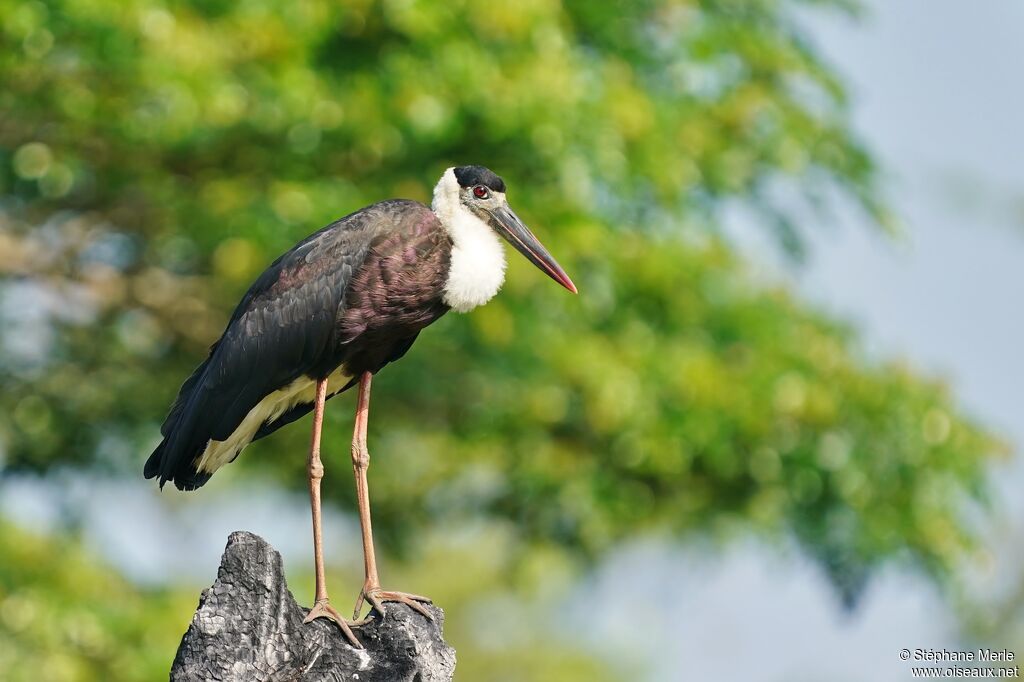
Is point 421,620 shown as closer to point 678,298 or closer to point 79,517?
point 678,298

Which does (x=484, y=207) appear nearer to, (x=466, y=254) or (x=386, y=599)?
(x=466, y=254)

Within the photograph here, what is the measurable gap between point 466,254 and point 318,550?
108 cm

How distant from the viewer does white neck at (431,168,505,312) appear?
18.0 feet

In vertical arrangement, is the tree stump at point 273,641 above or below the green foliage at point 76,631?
below

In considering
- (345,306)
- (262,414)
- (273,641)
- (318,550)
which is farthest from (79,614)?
(273,641)

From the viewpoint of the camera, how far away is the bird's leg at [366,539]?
5.16m

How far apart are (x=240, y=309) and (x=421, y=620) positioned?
1463mm

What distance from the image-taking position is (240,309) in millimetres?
5805

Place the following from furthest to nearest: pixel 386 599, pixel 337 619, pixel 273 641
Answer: pixel 386 599 → pixel 337 619 → pixel 273 641

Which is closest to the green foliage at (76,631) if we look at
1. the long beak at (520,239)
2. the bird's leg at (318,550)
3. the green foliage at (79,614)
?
the green foliage at (79,614)

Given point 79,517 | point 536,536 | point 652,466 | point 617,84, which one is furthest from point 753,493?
point 79,517

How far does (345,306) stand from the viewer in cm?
548

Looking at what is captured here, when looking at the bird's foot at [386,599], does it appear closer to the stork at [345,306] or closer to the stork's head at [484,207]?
the stork at [345,306]

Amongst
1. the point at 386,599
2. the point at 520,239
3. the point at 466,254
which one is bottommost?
the point at 386,599
